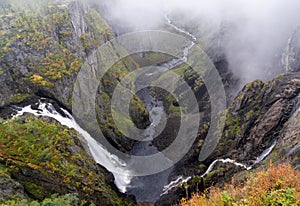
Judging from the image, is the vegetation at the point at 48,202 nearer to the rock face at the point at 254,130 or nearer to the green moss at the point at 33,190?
the green moss at the point at 33,190

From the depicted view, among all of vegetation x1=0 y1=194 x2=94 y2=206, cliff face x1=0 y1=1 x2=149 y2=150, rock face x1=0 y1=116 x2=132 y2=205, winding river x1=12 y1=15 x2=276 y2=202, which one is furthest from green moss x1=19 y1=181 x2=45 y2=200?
cliff face x1=0 y1=1 x2=149 y2=150

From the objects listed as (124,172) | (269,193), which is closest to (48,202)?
(269,193)

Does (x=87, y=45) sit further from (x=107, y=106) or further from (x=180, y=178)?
(x=180, y=178)

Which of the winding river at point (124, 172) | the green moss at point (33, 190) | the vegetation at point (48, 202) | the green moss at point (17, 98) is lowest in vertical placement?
the winding river at point (124, 172)

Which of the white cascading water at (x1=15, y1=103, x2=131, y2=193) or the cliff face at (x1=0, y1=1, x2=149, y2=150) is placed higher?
the cliff face at (x1=0, y1=1, x2=149, y2=150)

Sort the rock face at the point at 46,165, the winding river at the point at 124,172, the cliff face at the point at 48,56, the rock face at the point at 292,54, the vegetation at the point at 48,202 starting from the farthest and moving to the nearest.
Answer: the rock face at the point at 292,54 < the cliff face at the point at 48,56 < the winding river at the point at 124,172 < the rock face at the point at 46,165 < the vegetation at the point at 48,202

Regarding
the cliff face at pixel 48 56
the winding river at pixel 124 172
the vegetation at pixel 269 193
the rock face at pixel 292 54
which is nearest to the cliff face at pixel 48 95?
the cliff face at pixel 48 56

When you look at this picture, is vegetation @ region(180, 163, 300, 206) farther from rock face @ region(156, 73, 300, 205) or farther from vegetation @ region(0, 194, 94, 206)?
rock face @ region(156, 73, 300, 205)
